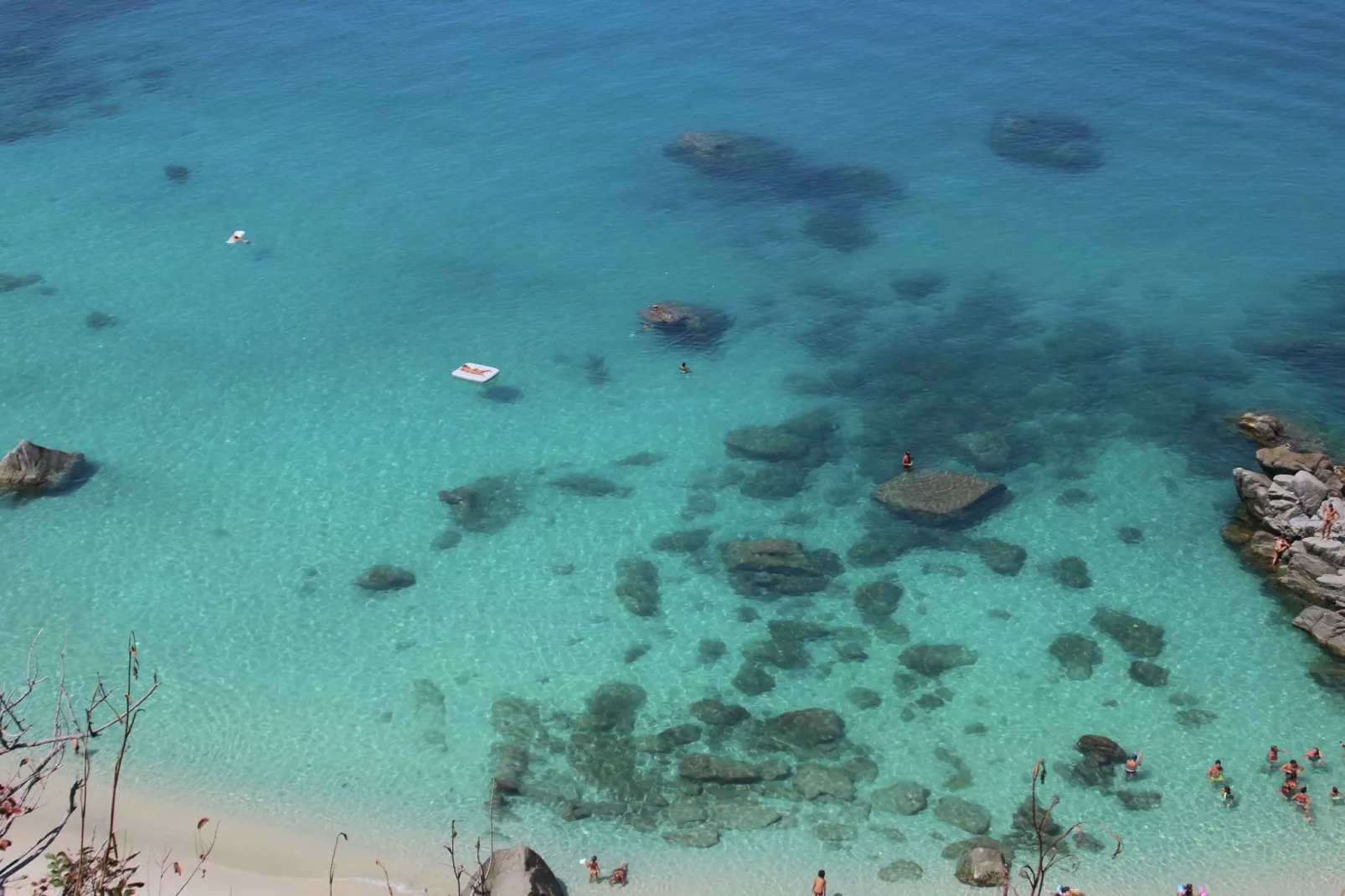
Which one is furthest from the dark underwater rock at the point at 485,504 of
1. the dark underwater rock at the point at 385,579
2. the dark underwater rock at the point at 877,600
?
the dark underwater rock at the point at 877,600

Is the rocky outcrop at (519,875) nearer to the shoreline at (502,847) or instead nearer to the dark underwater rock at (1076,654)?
the shoreline at (502,847)

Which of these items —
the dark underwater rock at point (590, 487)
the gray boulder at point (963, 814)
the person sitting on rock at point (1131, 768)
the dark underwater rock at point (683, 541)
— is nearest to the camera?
the gray boulder at point (963, 814)

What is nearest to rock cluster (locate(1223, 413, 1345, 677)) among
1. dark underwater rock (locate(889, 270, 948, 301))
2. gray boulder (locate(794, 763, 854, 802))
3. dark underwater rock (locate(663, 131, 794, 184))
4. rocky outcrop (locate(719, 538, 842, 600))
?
rocky outcrop (locate(719, 538, 842, 600))

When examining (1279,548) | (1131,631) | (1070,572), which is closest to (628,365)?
(1070,572)

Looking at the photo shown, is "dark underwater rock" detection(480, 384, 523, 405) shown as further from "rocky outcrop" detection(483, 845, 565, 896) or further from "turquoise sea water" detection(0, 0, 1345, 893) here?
"rocky outcrop" detection(483, 845, 565, 896)

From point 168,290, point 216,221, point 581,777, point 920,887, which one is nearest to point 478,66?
point 216,221
